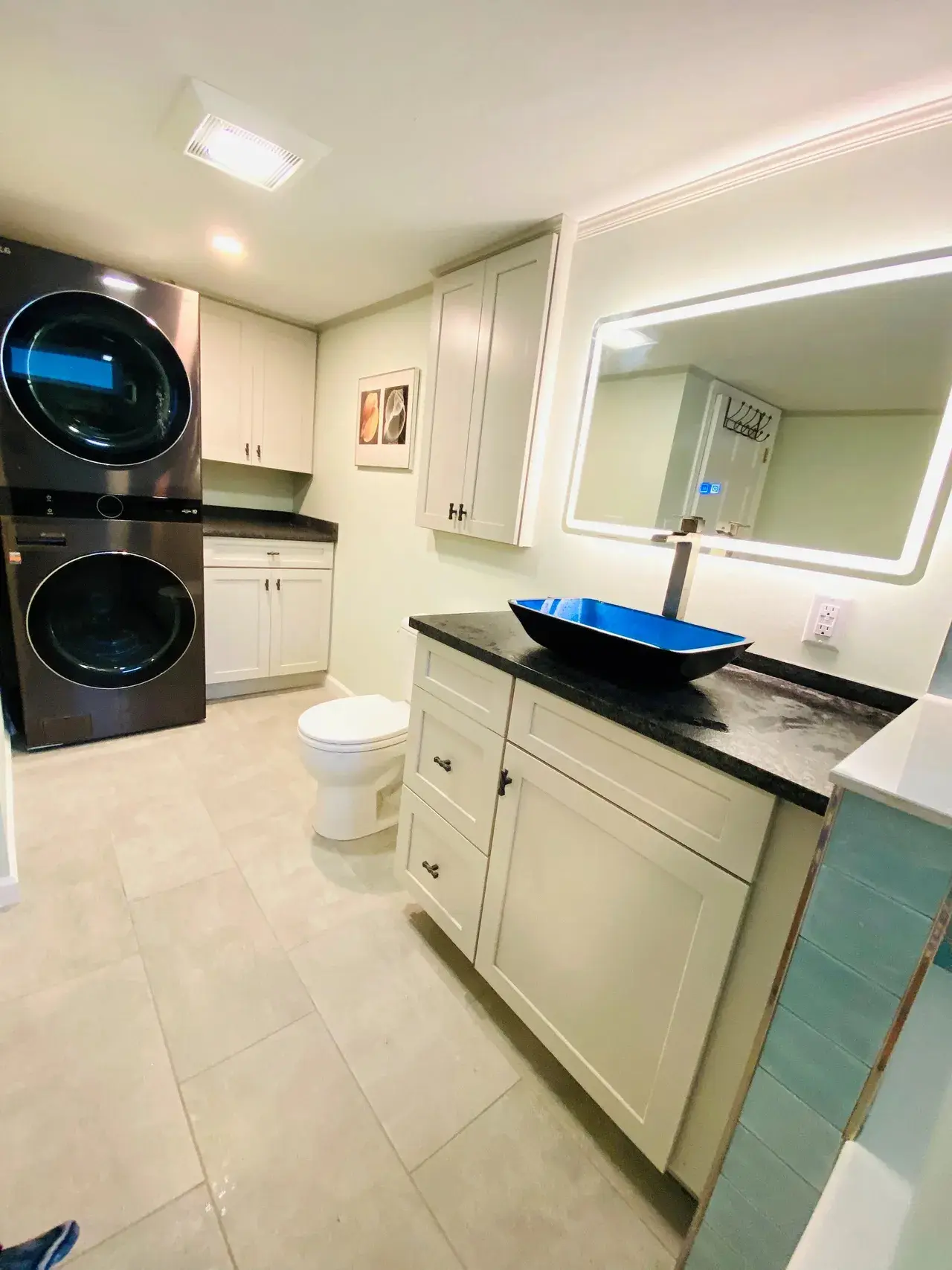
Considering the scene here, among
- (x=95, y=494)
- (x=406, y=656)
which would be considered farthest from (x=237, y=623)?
(x=406, y=656)

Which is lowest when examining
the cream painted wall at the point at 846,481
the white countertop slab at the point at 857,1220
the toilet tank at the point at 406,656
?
the white countertop slab at the point at 857,1220

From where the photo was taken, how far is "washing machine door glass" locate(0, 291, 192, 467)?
187 centimetres

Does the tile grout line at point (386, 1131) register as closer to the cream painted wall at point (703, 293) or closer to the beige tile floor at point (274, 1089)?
the beige tile floor at point (274, 1089)

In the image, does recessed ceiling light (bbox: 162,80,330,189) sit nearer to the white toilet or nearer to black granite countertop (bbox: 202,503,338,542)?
black granite countertop (bbox: 202,503,338,542)

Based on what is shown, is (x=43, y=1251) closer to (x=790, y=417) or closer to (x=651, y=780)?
(x=651, y=780)

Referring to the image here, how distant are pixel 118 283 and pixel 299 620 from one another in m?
1.68

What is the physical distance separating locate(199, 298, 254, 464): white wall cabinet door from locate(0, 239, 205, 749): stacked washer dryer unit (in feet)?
1.64

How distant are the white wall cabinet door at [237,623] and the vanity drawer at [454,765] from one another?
66.0 inches

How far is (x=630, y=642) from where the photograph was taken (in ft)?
3.27

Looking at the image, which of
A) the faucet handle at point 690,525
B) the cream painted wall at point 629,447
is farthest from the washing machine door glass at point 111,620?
the faucet handle at point 690,525

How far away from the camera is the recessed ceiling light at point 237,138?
4.08 feet

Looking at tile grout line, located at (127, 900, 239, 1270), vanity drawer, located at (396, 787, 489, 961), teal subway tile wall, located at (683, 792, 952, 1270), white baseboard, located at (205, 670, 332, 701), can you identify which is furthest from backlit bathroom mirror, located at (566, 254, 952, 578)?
white baseboard, located at (205, 670, 332, 701)

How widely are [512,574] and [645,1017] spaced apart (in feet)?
4.42

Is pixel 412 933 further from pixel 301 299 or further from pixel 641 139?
pixel 301 299
